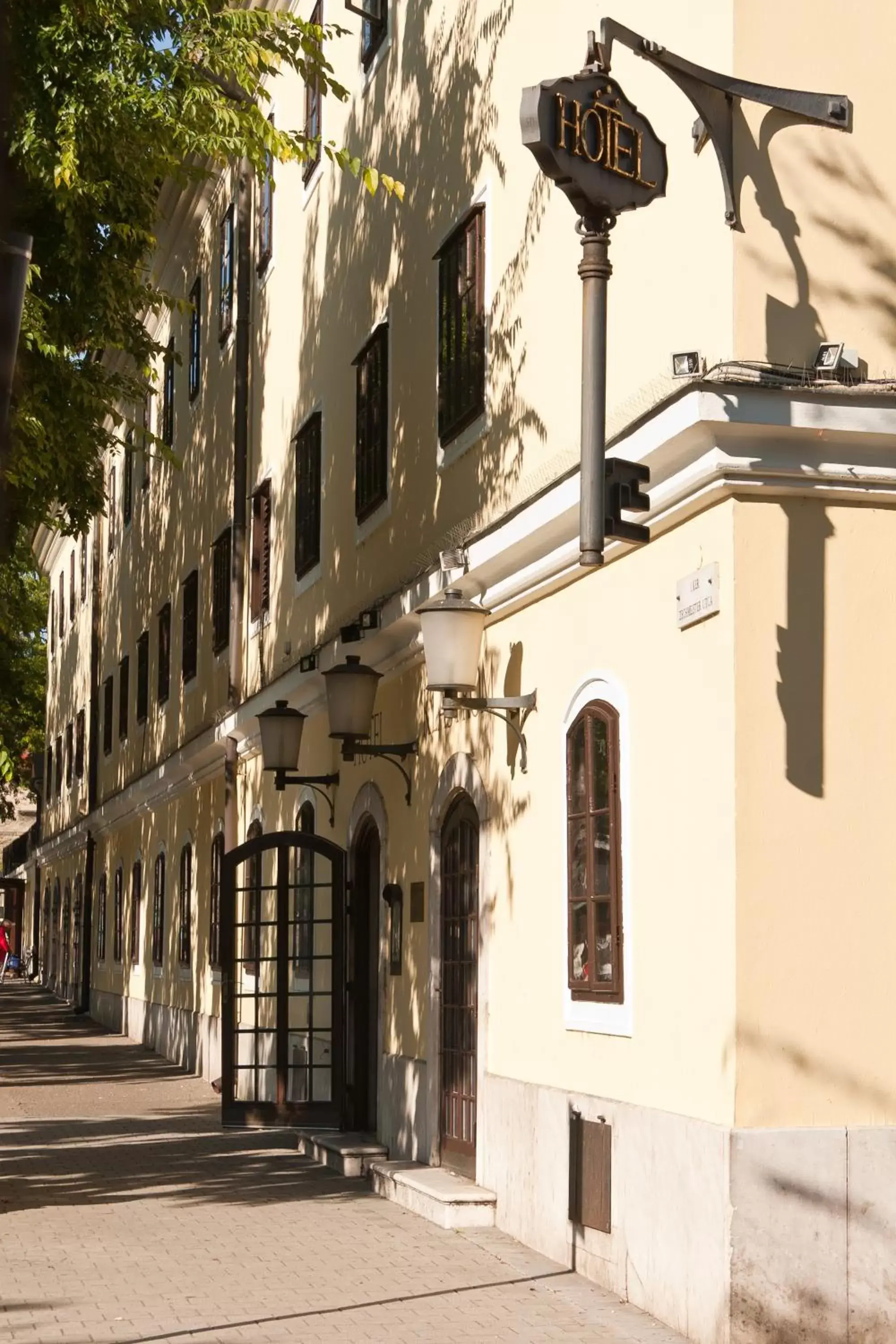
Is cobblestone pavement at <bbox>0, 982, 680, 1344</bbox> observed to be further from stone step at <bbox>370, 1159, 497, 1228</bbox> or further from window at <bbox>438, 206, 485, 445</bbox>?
window at <bbox>438, 206, 485, 445</bbox>

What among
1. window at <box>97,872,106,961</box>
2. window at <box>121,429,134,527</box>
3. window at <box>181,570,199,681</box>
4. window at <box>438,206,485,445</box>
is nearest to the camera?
window at <box>438,206,485,445</box>

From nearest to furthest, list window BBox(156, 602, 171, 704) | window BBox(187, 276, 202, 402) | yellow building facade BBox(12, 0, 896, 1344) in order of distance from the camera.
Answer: yellow building facade BBox(12, 0, 896, 1344)
window BBox(187, 276, 202, 402)
window BBox(156, 602, 171, 704)

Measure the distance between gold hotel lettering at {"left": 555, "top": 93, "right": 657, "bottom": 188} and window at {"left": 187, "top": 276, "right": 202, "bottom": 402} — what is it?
17685 millimetres

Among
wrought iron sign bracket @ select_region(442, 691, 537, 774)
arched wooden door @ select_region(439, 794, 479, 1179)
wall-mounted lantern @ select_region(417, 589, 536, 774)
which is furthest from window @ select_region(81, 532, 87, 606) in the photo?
wrought iron sign bracket @ select_region(442, 691, 537, 774)

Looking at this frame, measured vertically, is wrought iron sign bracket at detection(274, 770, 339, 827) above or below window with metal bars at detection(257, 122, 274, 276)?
below

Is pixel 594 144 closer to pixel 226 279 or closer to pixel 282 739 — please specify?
pixel 282 739

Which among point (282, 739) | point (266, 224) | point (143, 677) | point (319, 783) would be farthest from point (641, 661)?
point (143, 677)

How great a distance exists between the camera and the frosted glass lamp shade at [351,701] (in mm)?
12984

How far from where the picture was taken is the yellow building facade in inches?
279

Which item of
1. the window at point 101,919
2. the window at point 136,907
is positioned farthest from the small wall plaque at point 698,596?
the window at point 101,919

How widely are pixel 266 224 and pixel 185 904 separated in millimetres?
9495

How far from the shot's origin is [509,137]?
1091 cm

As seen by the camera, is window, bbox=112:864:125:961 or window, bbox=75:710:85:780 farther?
window, bbox=75:710:85:780

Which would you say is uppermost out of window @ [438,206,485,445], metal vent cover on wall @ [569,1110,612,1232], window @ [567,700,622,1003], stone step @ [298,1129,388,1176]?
window @ [438,206,485,445]
